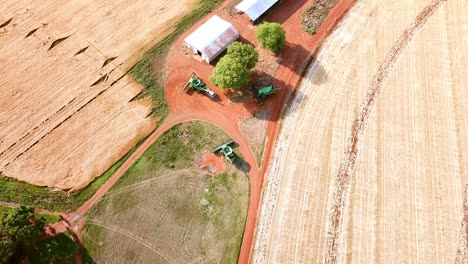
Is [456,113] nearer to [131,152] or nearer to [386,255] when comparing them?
[386,255]

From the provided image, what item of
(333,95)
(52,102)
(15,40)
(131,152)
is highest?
(15,40)

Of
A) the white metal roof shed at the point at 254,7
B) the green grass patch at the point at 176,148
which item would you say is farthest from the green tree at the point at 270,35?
the green grass patch at the point at 176,148

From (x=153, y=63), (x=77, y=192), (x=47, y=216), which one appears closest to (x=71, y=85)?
(x=153, y=63)

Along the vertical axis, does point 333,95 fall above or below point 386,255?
above

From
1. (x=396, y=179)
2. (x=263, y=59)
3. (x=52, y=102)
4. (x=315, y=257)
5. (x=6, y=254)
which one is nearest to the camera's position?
(x=6, y=254)

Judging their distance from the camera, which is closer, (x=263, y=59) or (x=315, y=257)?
(x=315, y=257)

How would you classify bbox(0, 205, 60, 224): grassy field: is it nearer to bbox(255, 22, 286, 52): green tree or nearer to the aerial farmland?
the aerial farmland

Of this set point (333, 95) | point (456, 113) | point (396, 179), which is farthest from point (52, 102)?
point (456, 113)
